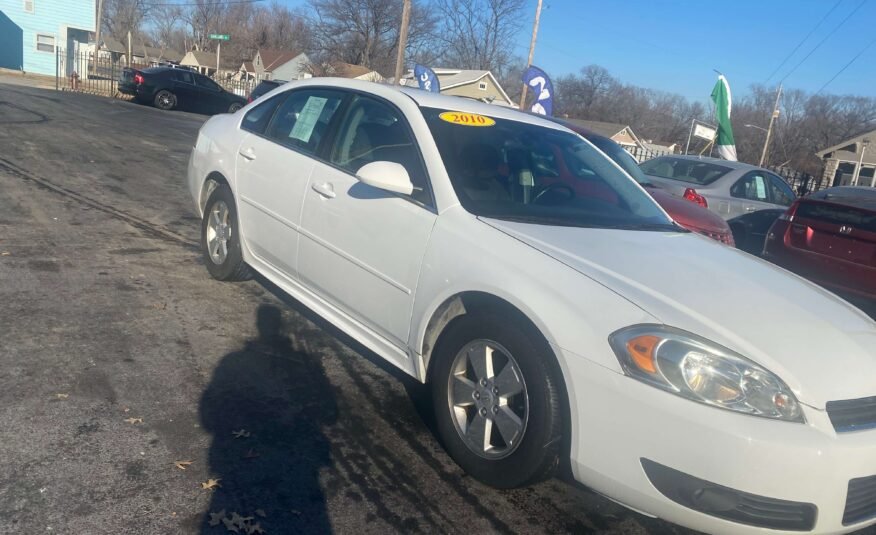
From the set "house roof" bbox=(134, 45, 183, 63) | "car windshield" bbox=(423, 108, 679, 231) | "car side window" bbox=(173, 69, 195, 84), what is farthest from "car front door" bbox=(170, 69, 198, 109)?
"house roof" bbox=(134, 45, 183, 63)

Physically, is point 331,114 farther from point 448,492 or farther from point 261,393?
point 448,492

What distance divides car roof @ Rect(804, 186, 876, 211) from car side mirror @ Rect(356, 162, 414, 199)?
5697 millimetres

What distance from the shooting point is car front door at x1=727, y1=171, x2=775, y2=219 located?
10.2 meters

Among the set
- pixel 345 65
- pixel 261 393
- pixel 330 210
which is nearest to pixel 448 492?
pixel 261 393

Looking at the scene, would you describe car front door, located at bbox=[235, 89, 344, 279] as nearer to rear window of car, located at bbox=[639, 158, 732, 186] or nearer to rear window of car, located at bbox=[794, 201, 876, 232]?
rear window of car, located at bbox=[794, 201, 876, 232]

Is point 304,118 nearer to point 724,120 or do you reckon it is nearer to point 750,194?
point 750,194

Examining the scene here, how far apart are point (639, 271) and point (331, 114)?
7.60 ft

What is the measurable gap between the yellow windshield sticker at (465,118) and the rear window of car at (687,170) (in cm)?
705

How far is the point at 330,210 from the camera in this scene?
4035mm

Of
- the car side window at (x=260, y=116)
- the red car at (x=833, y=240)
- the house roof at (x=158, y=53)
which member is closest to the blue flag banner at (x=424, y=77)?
the red car at (x=833, y=240)

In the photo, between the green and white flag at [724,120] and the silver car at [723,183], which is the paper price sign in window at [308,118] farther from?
the green and white flag at [724,120]

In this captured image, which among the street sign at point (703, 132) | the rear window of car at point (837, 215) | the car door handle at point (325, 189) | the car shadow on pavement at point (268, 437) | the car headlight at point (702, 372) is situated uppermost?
the street sign at point (703, 132)

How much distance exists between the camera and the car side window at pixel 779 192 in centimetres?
1077

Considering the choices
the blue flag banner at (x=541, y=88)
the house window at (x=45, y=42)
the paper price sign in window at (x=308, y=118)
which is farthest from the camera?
the house window at (x=45, y=42)
